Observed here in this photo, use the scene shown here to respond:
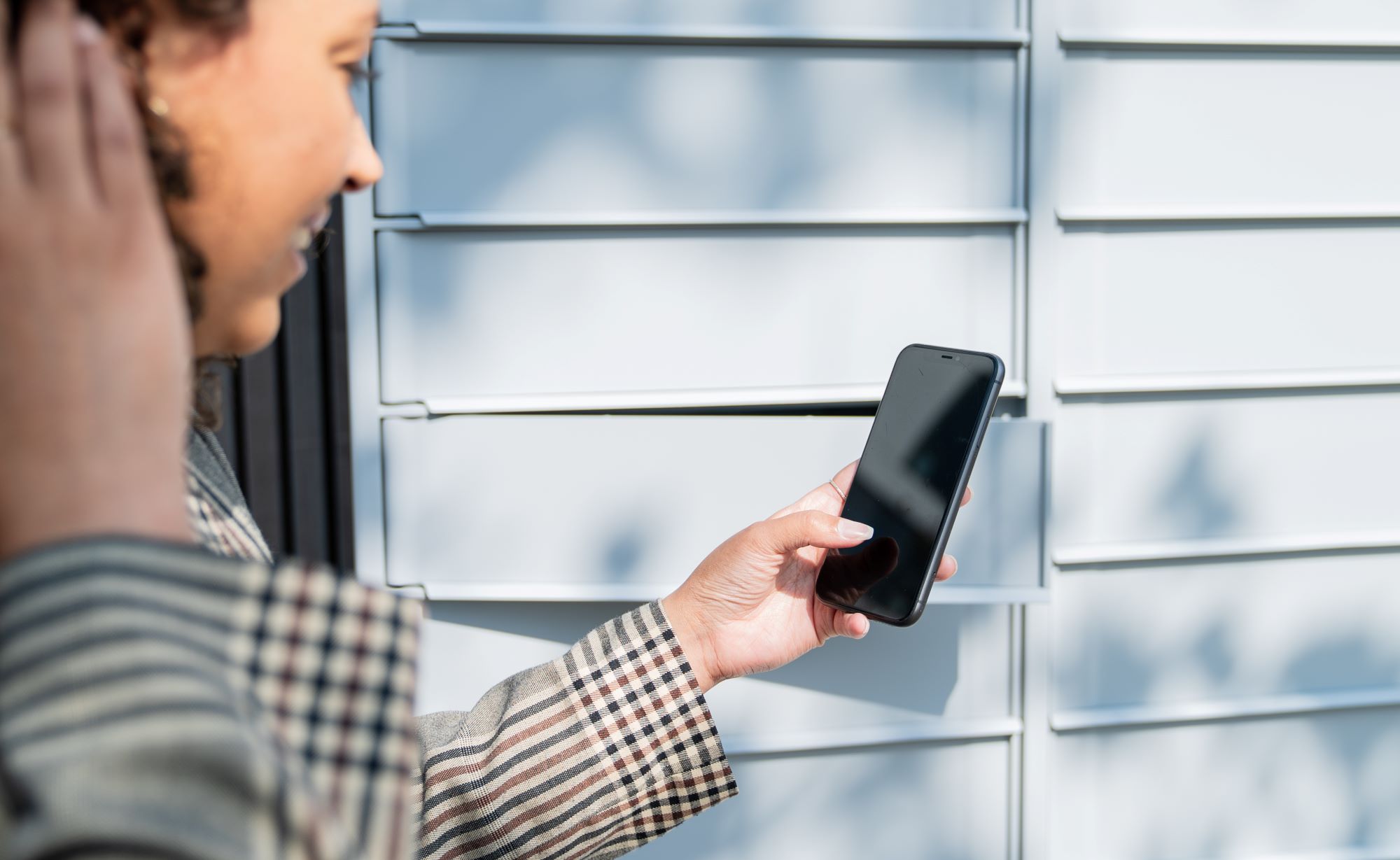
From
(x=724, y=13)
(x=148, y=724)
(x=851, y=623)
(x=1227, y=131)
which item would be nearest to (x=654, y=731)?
(x=851, y=623)

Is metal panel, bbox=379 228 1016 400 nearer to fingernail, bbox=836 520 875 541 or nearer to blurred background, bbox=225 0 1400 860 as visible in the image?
blurred background, bbox=225 0 1400 860

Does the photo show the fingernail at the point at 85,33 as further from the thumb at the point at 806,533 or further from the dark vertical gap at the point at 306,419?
the dark vertical gap at the point at 306,419

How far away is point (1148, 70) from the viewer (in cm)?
146

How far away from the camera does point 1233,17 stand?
1464 mm

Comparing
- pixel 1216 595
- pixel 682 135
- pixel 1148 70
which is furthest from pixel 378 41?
pixel 1216 595

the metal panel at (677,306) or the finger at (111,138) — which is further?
the metal panel at (677,306)

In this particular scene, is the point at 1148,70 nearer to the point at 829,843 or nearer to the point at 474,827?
the point at 829,843

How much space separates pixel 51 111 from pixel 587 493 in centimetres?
108

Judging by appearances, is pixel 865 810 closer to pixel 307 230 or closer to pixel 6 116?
pixel 307 230

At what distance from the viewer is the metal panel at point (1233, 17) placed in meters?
1.45

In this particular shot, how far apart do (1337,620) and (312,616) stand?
1654mm

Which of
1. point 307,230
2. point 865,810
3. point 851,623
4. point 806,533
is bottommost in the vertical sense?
point 865,810

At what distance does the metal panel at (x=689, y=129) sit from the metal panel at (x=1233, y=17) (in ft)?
0.42

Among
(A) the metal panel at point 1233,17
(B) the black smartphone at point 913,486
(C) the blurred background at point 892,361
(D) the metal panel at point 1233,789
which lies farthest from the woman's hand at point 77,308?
(D) the metal panel at point 1233,789
